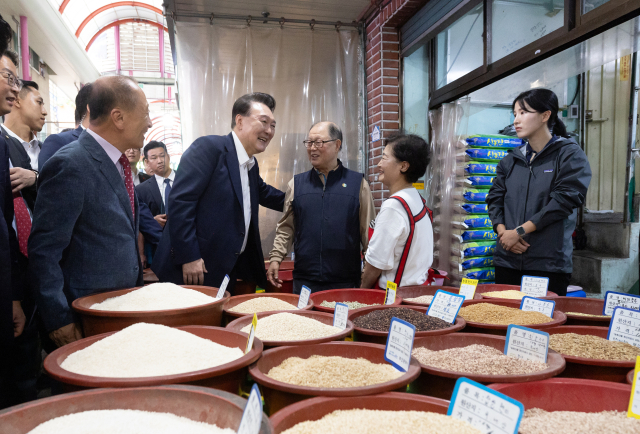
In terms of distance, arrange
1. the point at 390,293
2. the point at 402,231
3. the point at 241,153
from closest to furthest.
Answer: the point at 390,293, the point at 402,231, the point at 241,153

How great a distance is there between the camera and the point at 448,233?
375 cm

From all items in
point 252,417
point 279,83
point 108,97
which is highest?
point 279,83

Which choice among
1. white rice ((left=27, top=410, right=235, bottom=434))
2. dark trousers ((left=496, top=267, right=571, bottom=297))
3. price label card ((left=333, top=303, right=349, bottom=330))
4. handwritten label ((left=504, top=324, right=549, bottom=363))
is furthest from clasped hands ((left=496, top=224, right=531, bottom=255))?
white rice ((left=27, top=410, right=235, bottom=434))

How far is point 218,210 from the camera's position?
7.35 feet

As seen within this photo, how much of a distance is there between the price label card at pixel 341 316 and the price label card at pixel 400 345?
24cm

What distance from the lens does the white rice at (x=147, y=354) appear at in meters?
0.94

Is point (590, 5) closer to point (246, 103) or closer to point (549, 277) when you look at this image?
point (549, 277)

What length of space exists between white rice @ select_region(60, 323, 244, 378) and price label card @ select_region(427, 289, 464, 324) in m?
0.67

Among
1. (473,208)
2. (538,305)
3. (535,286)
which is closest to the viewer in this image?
(538,305)

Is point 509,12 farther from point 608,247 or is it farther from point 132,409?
point 132,409

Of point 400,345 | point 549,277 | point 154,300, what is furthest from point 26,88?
point 549,277

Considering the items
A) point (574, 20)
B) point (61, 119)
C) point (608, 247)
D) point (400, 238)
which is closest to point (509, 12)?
point (574, 20)

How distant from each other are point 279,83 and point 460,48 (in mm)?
1683

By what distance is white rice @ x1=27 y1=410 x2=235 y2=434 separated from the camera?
2.40 ft
